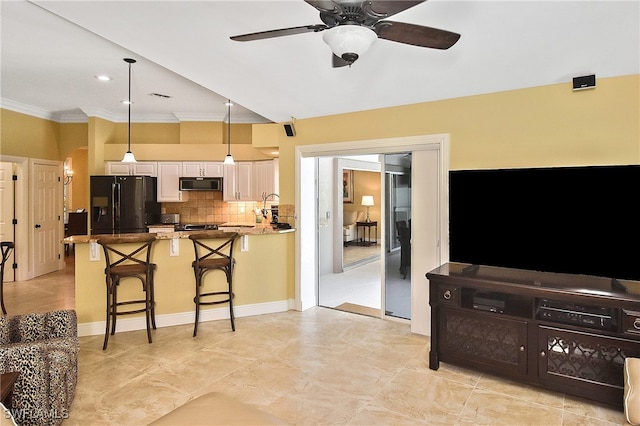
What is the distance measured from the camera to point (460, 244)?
11.0 feet

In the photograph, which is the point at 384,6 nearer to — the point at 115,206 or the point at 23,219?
the point at 115,206

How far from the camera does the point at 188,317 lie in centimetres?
429

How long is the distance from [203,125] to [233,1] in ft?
15.2

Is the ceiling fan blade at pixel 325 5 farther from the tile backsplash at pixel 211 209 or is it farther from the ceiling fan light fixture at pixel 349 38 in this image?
the tile backsplash at pixel 211 209

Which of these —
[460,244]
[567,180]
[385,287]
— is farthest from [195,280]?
[567,180]

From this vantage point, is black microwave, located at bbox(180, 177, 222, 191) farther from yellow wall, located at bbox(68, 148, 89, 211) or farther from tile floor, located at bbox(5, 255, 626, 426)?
yellow wall, located at bbox(68, 148, 89, 211)

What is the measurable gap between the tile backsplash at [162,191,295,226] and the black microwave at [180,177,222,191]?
1.64 feet

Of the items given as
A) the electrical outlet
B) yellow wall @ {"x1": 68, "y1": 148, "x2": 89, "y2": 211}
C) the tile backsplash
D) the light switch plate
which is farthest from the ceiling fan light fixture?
yellow wall @ {"x1": 68, "y1": 148, "x2": 89, "y2": 211}

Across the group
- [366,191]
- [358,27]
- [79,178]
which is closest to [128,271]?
[358,27]

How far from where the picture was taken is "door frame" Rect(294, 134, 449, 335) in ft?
12.2

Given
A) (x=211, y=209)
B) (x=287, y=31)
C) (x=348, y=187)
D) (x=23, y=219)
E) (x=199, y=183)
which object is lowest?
(x=23, y=219)

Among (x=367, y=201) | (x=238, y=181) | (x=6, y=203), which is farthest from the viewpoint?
(x=367, y=201)

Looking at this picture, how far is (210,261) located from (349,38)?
2998mm

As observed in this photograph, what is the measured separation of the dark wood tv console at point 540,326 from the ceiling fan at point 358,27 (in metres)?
1.96
